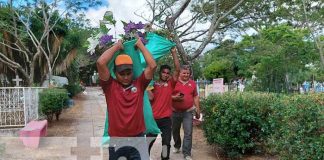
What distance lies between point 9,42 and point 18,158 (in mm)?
13661

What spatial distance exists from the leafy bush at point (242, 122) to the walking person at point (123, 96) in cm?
301

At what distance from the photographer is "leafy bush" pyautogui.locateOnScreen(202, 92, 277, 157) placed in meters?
6.64

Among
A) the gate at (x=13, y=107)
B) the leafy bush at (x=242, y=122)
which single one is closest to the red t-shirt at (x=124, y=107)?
the leafy bush at (x=242, y=122)

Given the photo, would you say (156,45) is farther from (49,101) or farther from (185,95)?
(49,101)

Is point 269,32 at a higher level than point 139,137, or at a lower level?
higher

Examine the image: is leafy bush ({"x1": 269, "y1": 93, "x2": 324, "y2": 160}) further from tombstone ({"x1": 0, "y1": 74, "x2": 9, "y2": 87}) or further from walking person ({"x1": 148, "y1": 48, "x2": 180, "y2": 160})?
tombstone ({"x1": 0, "y1": 74, "x2": 9, "y2": 87})

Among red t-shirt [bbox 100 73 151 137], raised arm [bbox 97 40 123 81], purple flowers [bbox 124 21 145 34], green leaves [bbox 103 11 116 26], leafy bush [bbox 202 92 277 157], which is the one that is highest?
green leaves [bbox 103 11 116 26]

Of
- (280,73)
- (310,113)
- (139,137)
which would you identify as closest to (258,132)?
(310,113)

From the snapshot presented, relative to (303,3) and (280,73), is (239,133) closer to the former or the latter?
(280,73)

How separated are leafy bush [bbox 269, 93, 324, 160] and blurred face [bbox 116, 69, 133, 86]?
6.01 feet

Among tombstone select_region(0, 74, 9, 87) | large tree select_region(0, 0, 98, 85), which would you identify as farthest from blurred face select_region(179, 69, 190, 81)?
tombstone select_region(0, 74, 9, 87)

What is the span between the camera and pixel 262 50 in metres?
14.8

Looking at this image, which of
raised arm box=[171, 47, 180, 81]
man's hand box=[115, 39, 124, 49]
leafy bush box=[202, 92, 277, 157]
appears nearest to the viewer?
man's hand box=[115, 39, 124, 49]

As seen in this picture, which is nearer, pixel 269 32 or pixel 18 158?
pixel 18 158
